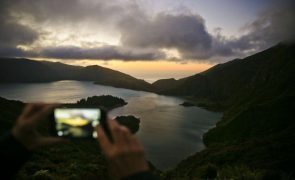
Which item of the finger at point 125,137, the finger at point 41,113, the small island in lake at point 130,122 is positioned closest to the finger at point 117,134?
the finger at point 125,137

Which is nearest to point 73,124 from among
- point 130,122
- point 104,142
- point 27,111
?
point 27,111

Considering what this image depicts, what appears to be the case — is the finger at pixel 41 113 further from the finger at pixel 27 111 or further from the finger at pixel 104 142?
the finger at pixel 104 142

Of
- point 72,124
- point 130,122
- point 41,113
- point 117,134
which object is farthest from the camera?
point 130,122

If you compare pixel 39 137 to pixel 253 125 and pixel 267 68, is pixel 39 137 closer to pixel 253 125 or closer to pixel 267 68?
pixel 253 125

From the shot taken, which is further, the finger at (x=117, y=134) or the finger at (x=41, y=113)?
the finger at (x=41, y=113)

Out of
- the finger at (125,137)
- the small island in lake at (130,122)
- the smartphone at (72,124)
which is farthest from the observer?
the small island in lake at (130,122)

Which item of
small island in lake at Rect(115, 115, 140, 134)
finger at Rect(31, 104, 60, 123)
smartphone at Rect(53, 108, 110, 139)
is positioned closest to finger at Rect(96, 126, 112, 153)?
finger at Rect(31, 104, 60, 123)

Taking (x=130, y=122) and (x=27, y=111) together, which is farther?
(x=130, y=122)

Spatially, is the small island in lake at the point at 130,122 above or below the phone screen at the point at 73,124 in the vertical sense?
below

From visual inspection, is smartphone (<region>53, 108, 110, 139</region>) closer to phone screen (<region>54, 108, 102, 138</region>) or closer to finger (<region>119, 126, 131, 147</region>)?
phone screen (<region>54, 108, 102, 138</region>)

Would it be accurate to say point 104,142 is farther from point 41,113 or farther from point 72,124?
point 72,124

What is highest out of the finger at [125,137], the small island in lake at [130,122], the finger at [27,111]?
the finger at [27,111]
